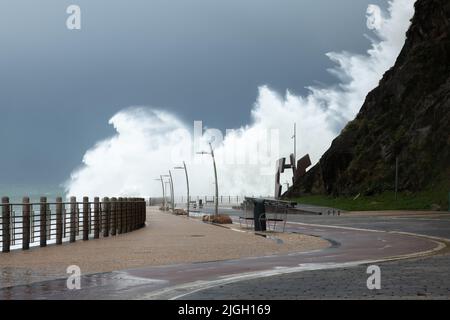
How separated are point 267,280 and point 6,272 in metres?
5.75

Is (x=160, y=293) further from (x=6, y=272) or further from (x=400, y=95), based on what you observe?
(x=400, y=95)

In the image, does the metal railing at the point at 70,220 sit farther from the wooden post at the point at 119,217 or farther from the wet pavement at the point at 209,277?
the wet pavement at the point at 209,277

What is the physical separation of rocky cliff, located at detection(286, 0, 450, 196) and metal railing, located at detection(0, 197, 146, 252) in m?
35.5

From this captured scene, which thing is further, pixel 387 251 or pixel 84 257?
pixel 387 251

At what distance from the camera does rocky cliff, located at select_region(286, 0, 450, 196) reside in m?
66.4

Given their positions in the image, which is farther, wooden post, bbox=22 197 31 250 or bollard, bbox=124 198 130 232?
bollard, bbox=124 198 130 232

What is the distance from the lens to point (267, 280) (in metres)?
12.2

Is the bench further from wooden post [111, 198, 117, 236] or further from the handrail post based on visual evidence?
the handrail post

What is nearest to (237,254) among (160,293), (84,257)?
(84,257)

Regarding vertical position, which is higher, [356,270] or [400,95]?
[400,95]

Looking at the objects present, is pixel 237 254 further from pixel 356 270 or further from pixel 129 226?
pixel 129 226

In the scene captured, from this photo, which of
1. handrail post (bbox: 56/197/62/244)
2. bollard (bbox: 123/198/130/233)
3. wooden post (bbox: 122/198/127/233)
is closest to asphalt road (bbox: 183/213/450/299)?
handrail post (bbox: 56/197/62/244)
